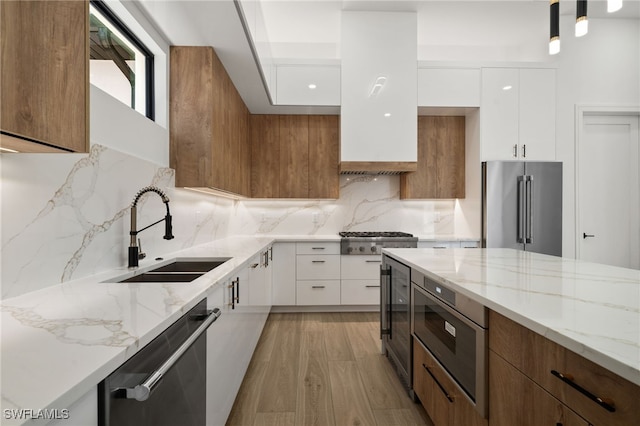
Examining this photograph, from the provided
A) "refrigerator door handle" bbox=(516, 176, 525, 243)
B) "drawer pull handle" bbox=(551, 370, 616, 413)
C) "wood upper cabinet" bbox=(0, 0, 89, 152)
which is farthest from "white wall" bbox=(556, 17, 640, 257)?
"wood upper cabinet" bbox=(0, 0, 89, 152)

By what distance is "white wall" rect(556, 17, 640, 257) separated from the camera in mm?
3623

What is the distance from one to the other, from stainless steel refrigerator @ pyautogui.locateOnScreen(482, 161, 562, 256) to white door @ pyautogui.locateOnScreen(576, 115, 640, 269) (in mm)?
372

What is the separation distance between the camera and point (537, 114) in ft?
11.9

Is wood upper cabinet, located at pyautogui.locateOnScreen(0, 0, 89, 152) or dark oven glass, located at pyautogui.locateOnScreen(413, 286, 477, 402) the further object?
dark oven glass, located at pyautogui.locateOnScreen(413, 286, 477, 402)

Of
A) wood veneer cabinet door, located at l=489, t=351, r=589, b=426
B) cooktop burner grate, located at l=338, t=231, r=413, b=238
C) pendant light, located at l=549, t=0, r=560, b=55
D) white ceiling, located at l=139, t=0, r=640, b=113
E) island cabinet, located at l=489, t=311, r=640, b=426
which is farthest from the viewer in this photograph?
cooktop burner grate, located at l=338, t=231, r=413, b=238

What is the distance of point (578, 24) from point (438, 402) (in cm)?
198

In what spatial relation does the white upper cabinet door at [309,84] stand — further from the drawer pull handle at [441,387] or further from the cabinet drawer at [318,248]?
the drawer pull handle at [441,387]

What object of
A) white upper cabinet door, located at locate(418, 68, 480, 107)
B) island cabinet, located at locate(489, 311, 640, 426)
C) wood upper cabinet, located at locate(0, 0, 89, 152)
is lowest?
island cabinet, located at locate(489, 311, 640, 426)

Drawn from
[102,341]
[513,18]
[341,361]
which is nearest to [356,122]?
[513,18]

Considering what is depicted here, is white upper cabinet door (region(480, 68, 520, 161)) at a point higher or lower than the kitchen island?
higher

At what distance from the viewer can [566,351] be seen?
2.63 feet

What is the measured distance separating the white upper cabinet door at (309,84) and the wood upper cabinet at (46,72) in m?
2.79

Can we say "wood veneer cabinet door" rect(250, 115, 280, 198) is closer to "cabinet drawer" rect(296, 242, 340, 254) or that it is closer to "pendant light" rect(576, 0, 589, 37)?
"cabinet drawer" rect(296, 242, 340, 254)

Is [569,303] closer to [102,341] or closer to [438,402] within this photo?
[438,402]
